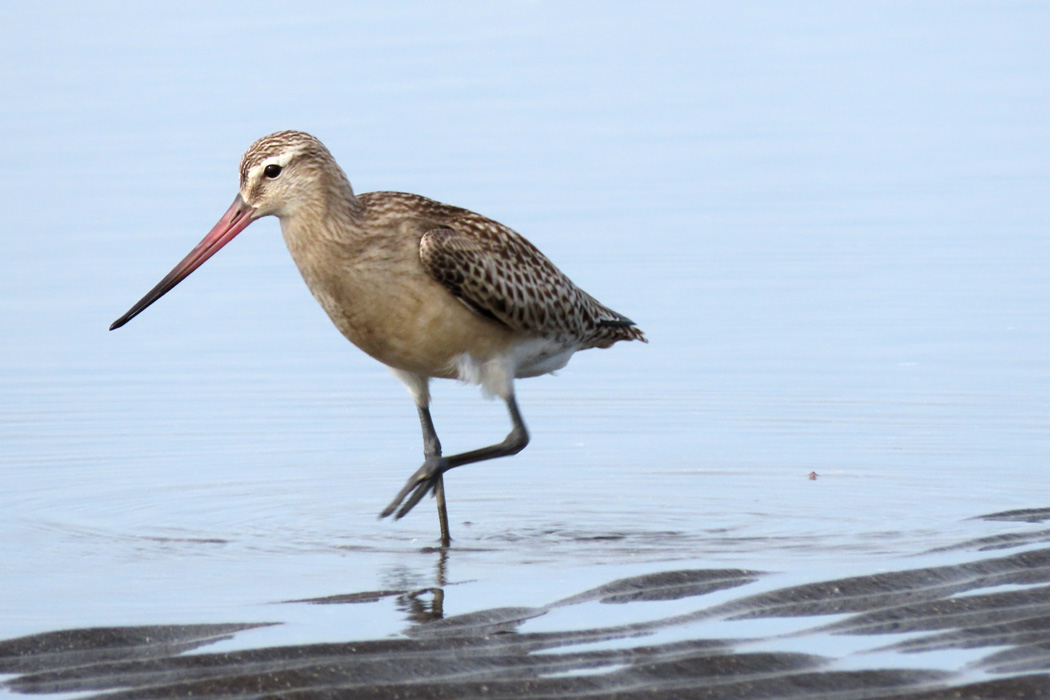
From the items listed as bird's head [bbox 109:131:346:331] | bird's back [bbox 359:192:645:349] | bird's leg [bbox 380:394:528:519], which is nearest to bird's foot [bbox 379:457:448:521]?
bird's leg [bbox 380:394:528:519]

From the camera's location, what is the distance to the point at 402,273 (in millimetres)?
8430

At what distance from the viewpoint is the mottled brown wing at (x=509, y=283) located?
28.0ft

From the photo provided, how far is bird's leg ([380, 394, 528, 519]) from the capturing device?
846 cm

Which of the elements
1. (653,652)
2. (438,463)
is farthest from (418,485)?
(653,652)

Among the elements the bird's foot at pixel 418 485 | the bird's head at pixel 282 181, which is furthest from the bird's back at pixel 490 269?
the bird's foot at pixel 418 485

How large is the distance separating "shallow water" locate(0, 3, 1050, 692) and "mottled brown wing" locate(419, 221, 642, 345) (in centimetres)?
84

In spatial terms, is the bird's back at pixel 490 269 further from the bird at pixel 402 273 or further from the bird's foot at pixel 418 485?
the bird's foot at pixel 418 485

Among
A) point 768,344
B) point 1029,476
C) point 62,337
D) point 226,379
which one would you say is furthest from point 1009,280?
point 62,337

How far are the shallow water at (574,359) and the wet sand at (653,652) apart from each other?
0.46ft

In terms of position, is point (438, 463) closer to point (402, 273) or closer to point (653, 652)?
point (402, 273)

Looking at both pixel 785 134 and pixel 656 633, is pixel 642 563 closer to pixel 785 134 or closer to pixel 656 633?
pixel 656 633

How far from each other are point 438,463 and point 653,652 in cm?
260

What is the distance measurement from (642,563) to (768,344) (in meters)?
4.78

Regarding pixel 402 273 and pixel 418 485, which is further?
pixel 418 485
